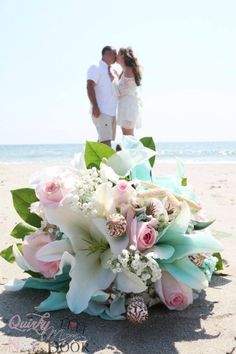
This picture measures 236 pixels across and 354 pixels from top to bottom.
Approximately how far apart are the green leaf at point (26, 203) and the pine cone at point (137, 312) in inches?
30.3

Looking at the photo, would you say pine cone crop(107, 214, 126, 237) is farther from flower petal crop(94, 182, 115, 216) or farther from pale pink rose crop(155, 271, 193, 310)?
pale pink rose crop(155, 271, 193, 310)

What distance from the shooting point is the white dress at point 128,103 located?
618 cm

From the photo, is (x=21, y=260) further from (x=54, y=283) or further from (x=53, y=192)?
(x=53, y=192)

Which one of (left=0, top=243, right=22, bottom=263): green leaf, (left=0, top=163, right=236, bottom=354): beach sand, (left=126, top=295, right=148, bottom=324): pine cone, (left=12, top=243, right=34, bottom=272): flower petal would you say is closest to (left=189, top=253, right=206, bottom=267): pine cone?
(left=0, top=163, right=236, bottom=354): beach sand

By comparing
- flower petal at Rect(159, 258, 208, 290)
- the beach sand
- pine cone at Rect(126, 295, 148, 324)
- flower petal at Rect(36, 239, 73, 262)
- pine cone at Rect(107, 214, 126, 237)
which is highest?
pine cone at Rect(107, 214, 126, 237)

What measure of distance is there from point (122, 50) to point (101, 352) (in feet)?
16.4

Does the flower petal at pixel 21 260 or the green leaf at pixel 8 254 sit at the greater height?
the flower petal at pixel 21 260

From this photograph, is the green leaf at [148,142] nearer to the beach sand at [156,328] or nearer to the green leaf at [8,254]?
the beach sand at [156,328]

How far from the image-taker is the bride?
614 centimetres

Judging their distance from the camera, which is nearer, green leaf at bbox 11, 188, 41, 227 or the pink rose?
the pink rose

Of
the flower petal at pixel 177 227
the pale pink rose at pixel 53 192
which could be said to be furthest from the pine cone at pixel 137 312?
the pale pink rose at pixel 53 192

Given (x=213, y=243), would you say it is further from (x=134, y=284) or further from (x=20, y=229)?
(x=20, y=229)

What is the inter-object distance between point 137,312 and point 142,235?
314 mm

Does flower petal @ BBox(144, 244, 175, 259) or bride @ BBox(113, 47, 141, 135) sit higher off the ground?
bride @ BBox(113, 47, 141, 135)
